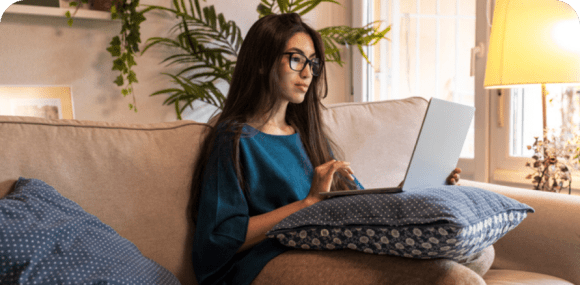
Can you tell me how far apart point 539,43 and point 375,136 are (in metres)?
0.65

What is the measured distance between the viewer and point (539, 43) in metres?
1.51

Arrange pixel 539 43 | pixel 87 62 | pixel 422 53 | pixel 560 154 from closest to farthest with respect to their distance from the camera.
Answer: pixel 539 43, pixel 560 154, pixel 87 62, pixel 422 53

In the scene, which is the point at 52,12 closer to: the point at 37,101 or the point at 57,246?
the point at 37,101

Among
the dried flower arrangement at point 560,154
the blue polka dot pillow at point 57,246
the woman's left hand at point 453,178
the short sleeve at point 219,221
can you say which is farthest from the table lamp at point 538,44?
the blue polka dot pillow at point 57,246

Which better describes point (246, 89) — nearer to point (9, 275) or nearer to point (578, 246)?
point (9, 275)

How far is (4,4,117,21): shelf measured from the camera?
186 centimetres

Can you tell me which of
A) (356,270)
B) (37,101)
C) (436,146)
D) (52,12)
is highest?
Result: (52,12)

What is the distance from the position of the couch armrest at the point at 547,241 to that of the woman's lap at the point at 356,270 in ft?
2.14

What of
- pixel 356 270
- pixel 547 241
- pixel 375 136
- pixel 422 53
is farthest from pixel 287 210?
pixel 422 53

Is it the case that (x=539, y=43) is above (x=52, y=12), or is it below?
below

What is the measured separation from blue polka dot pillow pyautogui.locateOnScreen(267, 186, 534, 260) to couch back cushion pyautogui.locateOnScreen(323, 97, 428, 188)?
2.13 feet

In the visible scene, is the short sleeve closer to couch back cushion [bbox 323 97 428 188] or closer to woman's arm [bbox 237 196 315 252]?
woman's arm [bbox 237 196 315 252]

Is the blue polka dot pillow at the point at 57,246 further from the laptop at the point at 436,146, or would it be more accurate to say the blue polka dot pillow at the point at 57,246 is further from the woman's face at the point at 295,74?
the woman's face at the point at 295,74

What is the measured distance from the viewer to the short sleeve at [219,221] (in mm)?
1044
